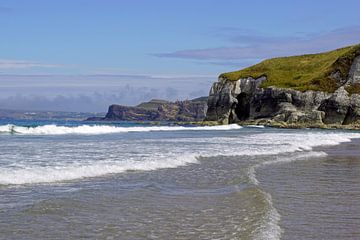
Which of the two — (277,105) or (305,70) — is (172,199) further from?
(305,70)

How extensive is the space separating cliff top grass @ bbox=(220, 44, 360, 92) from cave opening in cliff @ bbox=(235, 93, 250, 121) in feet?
15.1

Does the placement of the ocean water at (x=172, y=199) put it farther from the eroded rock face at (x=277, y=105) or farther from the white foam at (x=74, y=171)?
the eroded rock face at (x=277, y=105)

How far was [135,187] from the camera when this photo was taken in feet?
40.5

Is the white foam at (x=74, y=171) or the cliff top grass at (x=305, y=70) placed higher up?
the cliff top grass at (x=305, y=70)

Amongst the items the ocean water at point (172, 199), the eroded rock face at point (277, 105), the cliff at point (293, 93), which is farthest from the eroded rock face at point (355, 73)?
the ocean water at point (172, 199)

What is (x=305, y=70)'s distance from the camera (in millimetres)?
106750

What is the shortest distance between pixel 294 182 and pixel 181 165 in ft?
16.6

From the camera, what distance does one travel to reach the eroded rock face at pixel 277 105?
7750cm

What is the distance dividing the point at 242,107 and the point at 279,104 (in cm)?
1372

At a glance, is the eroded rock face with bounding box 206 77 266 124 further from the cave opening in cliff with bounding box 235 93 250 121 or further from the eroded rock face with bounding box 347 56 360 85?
the eroded rock face with bounding box 347 56 360 85

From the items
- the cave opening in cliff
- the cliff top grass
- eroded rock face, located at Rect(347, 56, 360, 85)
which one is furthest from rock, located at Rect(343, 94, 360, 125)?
the cave opening in cliff

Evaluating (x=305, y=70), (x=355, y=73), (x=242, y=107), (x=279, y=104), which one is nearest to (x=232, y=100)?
(x=242, y=107)

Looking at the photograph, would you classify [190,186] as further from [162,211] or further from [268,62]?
[268,62]

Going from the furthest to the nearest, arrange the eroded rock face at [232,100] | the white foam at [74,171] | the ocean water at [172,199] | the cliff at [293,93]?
the eroded rock face at [232,100] → the cliff at [293,93] → the white foam at [74,171] → the ocean water at [172,199]
